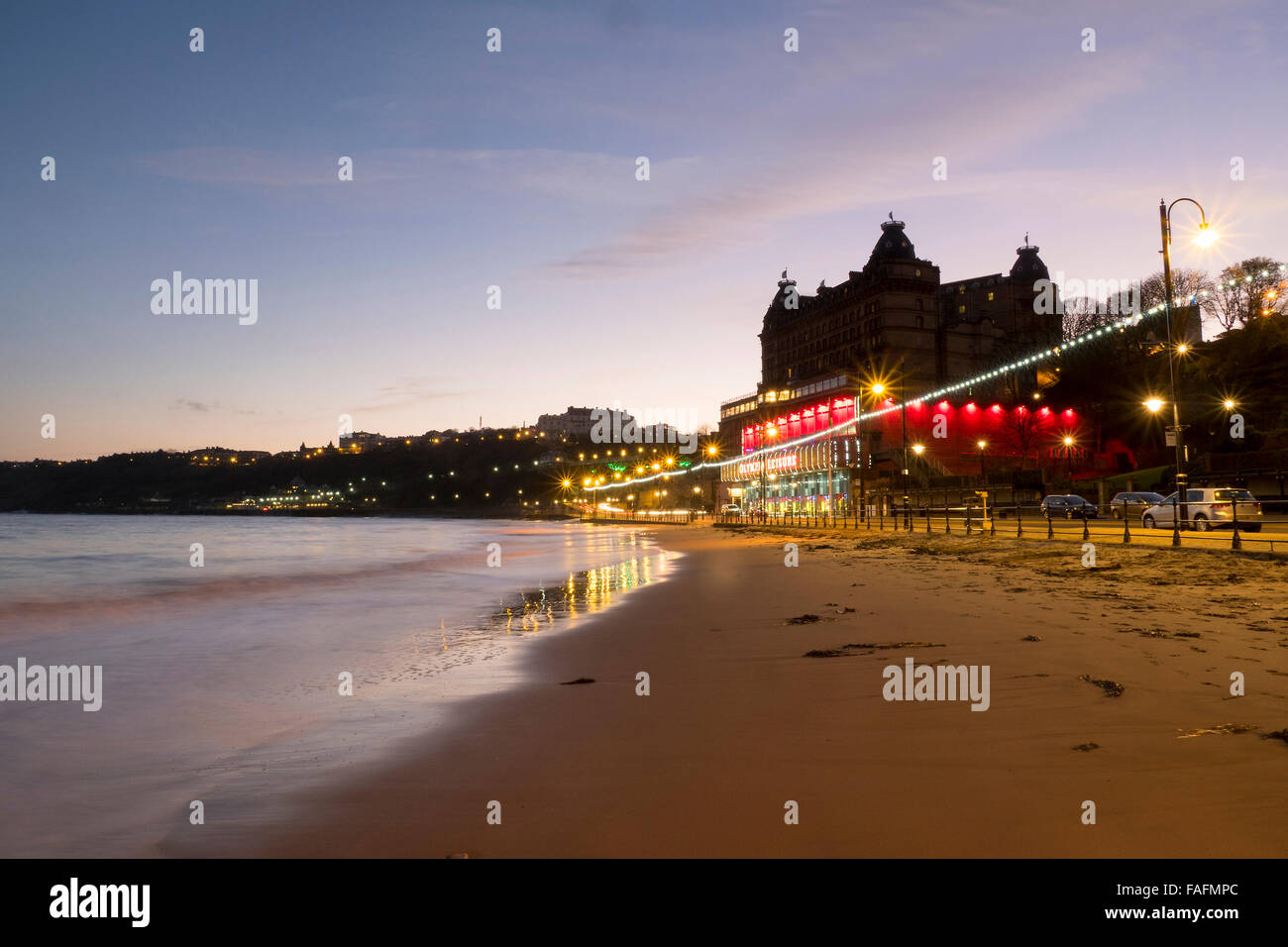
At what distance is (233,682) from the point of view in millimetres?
11578

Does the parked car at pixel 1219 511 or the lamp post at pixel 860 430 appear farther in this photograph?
the lamp post at pixel 860 430

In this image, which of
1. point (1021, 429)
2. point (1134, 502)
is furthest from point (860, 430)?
point (1021, 429)

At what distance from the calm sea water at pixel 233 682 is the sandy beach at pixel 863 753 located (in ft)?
2.75

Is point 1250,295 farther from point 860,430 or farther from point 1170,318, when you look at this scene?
point 1170,318

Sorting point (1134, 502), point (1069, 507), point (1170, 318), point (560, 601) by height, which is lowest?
point (560, 601)

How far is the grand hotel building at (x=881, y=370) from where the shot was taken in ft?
245

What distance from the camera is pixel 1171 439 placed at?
20281 mm

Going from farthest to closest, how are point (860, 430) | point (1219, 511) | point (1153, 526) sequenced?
1. point (860, 430)
2. point (1153, 526)
3. point (1219, 511)

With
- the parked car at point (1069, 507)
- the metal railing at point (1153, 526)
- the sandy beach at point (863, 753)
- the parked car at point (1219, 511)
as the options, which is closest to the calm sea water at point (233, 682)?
the sandy beach at point (863, 753)

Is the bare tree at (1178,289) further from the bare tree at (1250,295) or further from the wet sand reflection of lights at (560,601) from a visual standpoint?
the wet sand reflection of lights at (560,601)

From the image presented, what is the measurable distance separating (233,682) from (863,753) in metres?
9.39

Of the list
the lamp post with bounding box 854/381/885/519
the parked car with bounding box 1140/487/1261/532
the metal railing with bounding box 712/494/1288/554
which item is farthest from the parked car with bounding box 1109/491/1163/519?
the lamp post with bounding box 854/381/885/519

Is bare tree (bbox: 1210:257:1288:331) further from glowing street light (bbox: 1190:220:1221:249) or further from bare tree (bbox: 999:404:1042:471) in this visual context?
glowing street light (bbox: 1190:220:1221:249)

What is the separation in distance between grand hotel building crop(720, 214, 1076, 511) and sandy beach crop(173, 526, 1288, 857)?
57726 millimetres
